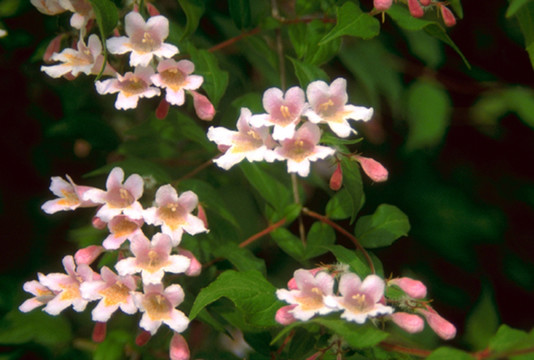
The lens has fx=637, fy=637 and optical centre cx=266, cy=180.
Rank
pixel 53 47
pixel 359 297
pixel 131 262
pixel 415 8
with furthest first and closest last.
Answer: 1. pixel 53 47
2. pixel 415 8
3. pixel 131 262
4. pixel 359 297

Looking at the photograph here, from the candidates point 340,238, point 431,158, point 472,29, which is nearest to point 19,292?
point 340,238

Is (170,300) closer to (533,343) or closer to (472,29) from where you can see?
(533,343)

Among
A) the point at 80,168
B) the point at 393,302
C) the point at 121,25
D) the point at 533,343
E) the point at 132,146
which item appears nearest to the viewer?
the point at 533,343

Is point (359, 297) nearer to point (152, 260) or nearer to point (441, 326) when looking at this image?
point (441, 326)

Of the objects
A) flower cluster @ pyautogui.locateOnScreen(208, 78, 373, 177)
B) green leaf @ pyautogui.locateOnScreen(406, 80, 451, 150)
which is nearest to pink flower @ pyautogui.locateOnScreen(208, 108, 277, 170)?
flower cluster @ pyautogui.locateOnScreen(208, 78, 373, 177)

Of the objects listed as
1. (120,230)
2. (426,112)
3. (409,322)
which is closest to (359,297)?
(409,322)

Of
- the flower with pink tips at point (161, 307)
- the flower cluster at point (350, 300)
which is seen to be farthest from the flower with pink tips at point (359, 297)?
the flower with pink tips at point (161, 307)

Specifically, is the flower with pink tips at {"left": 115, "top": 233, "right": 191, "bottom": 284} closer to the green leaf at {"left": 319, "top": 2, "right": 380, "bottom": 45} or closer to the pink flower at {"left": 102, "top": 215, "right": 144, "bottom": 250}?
the pink flower at {"left": 102, "top": 215, "right": 144, "bottom": 250}
